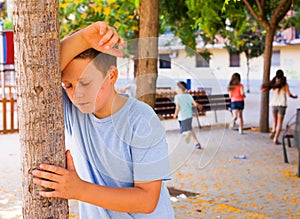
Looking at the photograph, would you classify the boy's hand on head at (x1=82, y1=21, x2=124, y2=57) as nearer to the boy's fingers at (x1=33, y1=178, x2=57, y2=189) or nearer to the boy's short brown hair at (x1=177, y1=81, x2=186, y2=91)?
the boy's fingers at (x1=33, y1=178, x2=57, y2=189)

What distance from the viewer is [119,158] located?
2035mm

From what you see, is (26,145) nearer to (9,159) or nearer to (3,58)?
(9,159)

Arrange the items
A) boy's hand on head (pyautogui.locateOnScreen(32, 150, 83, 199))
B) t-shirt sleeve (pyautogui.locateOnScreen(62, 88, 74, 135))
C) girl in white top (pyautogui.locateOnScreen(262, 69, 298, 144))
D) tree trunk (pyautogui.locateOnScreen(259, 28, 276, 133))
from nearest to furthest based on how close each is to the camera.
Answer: boy's hand on head (pyautogui.locateOnScreen(32, 150, 83, 199)) → t-shirt sleeve (pyautogui.locateOnScreen(62, 88, 74, 135)) → girl in white top (pyautogui.locateOnScreen(262, 69, 298, 144)) → tree trunk (pyautogui.locateOnScreen(259, 28, 276, 133))

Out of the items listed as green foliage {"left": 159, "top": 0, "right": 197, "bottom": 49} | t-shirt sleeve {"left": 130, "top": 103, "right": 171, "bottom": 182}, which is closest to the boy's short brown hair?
t-shirt sleeve {"left": 130, "top": 103, "right": 171, "bottom": 182}

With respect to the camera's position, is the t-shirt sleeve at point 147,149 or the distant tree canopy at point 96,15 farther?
the distant tree canopy at point 96,15

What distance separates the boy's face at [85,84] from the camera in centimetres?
197

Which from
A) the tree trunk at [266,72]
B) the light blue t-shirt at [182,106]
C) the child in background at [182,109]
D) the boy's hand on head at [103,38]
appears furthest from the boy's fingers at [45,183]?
the tree trunk at [266,72]

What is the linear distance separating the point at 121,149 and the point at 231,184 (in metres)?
6.92

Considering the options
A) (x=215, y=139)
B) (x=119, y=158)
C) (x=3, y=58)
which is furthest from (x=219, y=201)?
(x=3, y=58)

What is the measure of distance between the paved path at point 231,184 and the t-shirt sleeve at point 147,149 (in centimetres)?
242

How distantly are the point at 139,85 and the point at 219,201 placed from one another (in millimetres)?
5269

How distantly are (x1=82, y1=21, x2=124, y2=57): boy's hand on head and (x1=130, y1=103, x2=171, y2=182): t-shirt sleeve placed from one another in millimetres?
274

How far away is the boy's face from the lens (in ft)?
6.46

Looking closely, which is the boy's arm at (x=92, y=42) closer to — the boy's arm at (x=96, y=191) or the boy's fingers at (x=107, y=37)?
the boy's fingers at (x=107, y=37)
